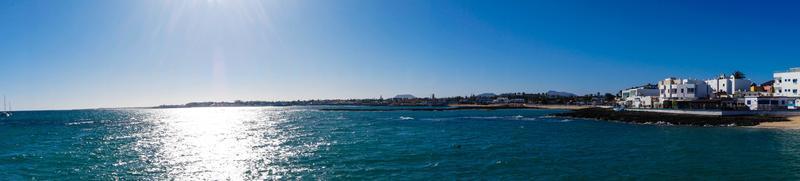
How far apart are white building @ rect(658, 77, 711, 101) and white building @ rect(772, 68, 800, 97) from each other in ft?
33.1

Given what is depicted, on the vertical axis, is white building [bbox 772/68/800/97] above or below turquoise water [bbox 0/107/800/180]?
above

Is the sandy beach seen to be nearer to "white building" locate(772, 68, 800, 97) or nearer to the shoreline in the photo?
the shoreline

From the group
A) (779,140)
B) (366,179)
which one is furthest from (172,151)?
(779,140)

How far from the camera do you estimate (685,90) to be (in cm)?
8819

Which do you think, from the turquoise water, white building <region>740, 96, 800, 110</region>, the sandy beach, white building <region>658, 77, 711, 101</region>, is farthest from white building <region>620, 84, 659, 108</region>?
the turquoise water

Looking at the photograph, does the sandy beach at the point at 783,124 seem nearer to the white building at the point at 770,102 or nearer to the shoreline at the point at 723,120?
the shoreline at the point at 723,120

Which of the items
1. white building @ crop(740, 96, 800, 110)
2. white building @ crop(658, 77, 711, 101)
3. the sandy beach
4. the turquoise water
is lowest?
the turquoise water

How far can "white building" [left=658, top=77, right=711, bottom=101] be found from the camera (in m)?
87.1

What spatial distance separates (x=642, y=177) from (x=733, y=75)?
306 feet

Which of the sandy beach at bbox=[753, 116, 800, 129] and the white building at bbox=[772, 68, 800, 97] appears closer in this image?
the sandy beach at bbox=[753, 116, 800, 129]

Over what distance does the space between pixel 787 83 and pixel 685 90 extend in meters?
14.2

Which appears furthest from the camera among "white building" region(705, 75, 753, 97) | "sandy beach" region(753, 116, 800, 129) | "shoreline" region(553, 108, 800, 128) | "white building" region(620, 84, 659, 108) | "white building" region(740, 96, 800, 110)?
"white building" region(620, 84, 659, 108)

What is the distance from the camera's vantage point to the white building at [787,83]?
77.9 meters

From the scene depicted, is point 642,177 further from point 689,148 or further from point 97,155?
point 97,155
